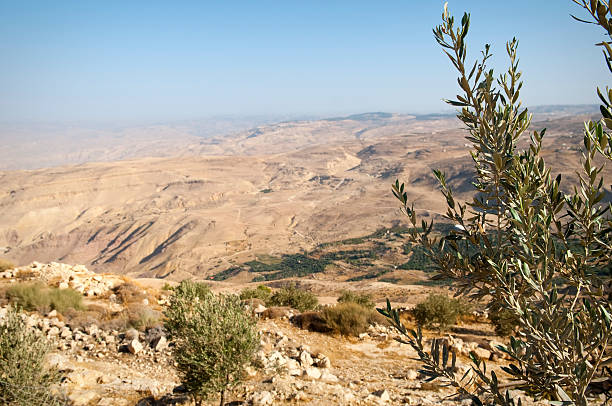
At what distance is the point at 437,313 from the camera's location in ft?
42.0

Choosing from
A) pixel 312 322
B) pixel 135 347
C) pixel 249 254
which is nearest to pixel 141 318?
pixel 135 347

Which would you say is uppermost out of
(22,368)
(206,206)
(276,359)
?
(22,368)

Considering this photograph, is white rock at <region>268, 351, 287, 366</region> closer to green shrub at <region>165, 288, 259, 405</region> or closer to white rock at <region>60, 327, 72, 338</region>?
green shrub at <region>165, 288, 259, 405</region>

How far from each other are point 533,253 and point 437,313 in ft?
39.2

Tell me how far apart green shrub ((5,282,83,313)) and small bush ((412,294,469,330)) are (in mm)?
12602

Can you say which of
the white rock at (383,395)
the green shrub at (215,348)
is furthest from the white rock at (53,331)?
the white rock at (383,395)

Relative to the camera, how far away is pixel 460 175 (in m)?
103

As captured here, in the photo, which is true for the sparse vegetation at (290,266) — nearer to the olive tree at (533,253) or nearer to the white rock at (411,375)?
the white rock at (411,375)

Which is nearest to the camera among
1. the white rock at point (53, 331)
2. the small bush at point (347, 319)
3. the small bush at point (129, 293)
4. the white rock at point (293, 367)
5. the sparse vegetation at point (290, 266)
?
the white rock at point (293, 367)

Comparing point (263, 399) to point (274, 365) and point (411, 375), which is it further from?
point (411, 375)

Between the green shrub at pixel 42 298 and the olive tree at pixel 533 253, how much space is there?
13942 mm

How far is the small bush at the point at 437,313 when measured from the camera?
1266 centimetres

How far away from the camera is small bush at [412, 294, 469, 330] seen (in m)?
12.7

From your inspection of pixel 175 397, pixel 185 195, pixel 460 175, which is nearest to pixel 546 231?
pixel 175 397
